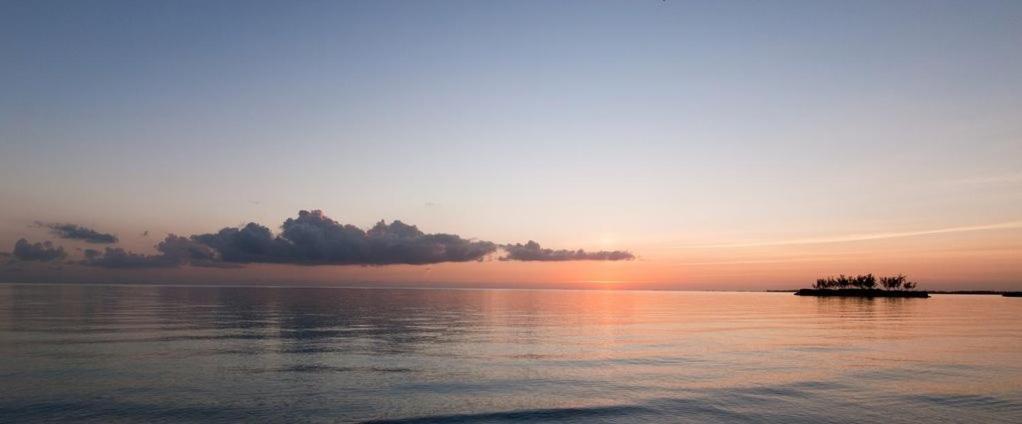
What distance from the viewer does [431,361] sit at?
46.2 meters

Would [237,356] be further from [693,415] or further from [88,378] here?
[693,415]

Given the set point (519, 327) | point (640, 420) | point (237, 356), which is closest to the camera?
point (640, 420)

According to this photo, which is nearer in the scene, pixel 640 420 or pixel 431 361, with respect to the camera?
pixel 640 420

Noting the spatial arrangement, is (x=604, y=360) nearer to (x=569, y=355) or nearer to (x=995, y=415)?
(x=569, y=355)

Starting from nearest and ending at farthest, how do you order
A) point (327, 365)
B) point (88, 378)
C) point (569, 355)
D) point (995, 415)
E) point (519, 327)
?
1. point (995, 415)
2. point (88, 378)
3. point (327, 365)
4. point (569, 355)
5. point (519, 327)

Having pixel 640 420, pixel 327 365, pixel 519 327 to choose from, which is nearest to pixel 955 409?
pixel 640 420

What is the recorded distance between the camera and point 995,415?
31125 mm

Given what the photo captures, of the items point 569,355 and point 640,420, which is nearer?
point 640,420

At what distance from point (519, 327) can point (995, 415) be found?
184 ft

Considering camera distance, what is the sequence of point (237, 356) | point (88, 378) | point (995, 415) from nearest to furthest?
point (995, 415)
point (88, 378)
point (237, 356)

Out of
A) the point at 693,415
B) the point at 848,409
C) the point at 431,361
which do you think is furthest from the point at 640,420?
the point at 431,361

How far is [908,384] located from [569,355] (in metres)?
23.9

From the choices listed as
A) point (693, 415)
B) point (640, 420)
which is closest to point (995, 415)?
point (693, 415)

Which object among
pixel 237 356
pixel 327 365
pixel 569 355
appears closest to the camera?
pixel 327 365
